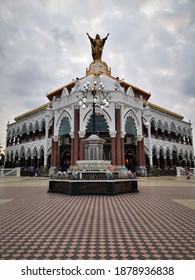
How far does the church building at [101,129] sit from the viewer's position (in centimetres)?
2461

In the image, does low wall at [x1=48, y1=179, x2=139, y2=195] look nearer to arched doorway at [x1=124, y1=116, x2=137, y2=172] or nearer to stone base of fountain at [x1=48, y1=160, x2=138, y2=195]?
stone base of fountain at [x1=48, y1=160, x2=138, y2=195]

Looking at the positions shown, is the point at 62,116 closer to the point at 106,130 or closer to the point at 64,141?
the point at 64,141

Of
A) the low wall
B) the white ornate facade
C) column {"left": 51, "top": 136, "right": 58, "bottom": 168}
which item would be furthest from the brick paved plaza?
column {"left": 51, "top": 136, "right": 58, "bottom": 168}

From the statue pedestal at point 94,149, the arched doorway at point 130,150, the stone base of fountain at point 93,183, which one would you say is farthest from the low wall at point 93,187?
the arched doorway at point 130,150

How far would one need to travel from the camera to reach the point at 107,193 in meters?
9.48

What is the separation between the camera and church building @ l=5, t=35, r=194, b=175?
24.6m

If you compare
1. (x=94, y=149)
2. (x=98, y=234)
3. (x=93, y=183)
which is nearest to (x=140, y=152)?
(x=94, y=149)

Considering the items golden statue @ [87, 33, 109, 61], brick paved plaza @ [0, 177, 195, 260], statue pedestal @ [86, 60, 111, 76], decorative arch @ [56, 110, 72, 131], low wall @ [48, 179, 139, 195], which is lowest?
brick paved plaza @ [0, 177, 195, 260]

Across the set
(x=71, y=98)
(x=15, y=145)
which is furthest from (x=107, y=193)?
(x=15, y=145)

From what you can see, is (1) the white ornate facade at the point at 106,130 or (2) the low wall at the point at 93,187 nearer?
(2) the low wall at the point at 93,187

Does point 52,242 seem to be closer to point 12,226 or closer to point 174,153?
point 12,226

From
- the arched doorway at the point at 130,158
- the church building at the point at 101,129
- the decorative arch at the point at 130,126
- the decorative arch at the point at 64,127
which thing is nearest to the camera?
the church building at the point at 101,129

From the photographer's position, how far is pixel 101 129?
24.6 metres

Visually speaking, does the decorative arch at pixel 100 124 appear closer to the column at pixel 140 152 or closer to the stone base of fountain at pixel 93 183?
the column at pixel 140 152
